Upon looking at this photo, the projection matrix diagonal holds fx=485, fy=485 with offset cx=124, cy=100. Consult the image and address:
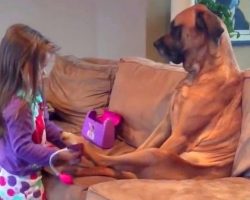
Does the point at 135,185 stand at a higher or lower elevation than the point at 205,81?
lower

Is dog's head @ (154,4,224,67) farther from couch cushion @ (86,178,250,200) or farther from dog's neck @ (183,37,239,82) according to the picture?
couch cushion @ (86,178,250,200)

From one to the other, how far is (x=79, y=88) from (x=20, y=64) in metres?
0.99

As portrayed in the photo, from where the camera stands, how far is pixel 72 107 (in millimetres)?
2971

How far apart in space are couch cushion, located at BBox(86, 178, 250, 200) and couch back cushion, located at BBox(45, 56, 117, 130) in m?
1.13

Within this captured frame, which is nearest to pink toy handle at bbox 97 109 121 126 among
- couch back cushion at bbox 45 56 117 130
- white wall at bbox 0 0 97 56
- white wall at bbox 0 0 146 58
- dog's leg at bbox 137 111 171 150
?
couch back cushion at bbox 45 56 117 130

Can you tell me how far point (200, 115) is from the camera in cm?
206

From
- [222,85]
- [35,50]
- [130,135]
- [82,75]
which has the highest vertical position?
[35,50]

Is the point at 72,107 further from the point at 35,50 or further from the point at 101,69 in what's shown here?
the point at 35,50

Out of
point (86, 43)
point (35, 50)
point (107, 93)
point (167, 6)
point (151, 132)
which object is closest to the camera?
point (35, 50)

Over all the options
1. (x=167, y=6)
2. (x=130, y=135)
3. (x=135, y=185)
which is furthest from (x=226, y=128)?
(x=167, y=6)

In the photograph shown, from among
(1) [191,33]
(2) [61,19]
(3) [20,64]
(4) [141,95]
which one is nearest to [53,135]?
(3) [20,64]

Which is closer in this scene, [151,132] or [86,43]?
[151,132]

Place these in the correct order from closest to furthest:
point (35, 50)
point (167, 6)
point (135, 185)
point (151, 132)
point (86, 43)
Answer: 1. point (135, 185)
2. point (35, 50)
3. point (151, 132)
4. point (167, 6)
5. point (86, 43)

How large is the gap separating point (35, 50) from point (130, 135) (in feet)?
2.67
